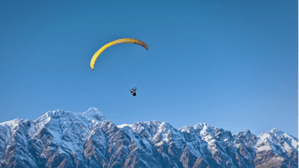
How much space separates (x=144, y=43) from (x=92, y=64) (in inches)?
583

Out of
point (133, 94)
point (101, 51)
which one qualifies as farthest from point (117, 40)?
point (133, 94)

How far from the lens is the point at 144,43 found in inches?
3204

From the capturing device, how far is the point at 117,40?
77438 millimetres

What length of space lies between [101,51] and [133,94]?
13.8 meters

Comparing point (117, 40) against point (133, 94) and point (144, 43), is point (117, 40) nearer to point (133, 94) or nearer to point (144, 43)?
point (144, 43)

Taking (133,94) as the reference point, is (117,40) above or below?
above

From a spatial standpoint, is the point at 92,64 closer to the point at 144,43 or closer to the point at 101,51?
the point at 101,51

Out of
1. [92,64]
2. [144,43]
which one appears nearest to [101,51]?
[92,64]

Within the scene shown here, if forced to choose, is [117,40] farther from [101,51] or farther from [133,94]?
[133,94]

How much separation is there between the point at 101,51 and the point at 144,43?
1137cm

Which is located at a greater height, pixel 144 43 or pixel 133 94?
pixel 144 43

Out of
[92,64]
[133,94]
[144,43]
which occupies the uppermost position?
[144,43]

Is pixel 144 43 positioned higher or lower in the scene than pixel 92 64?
higher

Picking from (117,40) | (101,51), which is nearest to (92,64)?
(101,51)
